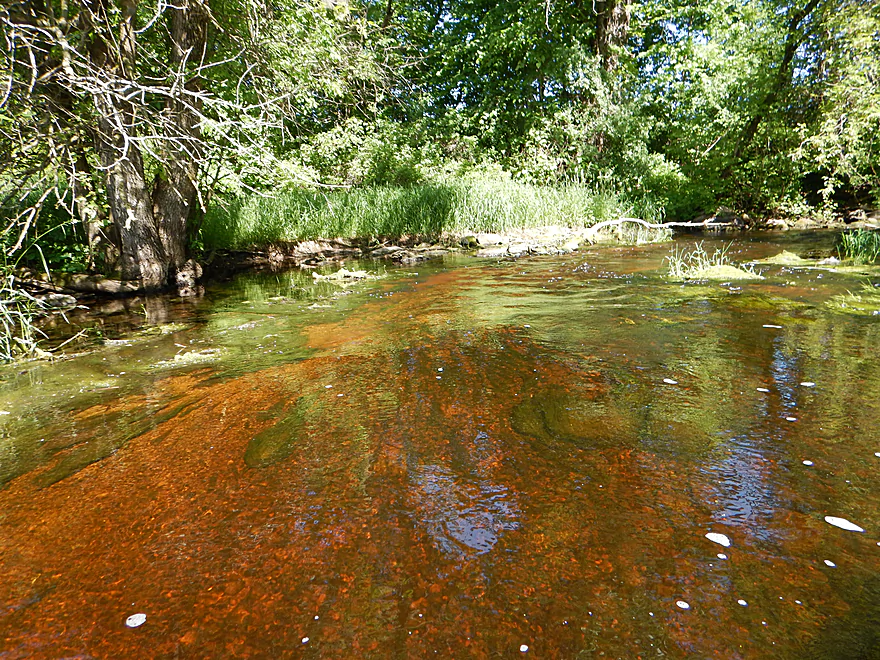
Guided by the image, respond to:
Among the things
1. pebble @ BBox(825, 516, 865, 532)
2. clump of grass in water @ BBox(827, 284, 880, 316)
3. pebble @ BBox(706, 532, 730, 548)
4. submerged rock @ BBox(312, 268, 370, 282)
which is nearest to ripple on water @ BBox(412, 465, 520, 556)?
pebble @ BBox(706, 532, 730, 548)

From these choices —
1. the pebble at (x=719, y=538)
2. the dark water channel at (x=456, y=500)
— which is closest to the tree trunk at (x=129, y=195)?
the dark water channel at (x=456, y=500)

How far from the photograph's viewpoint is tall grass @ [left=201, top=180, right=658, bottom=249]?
11695 mm

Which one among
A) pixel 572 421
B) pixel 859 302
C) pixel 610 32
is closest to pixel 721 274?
pixel 859 302

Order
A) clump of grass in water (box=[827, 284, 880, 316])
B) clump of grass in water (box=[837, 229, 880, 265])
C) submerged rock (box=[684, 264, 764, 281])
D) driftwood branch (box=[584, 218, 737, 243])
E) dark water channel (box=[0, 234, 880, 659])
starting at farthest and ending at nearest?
1. driftwood branch (box=[584, 218, 737, 243])
2. clump of grass in water (box=[837, 229, 880, 265])
3. submerged rock (box=[684, 264, 764, 281])
4. clump of grass in water (box=[827, 284, 880, 316])
5. dark water channel (box=[0, 234, 880, 659])

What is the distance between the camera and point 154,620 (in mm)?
1527

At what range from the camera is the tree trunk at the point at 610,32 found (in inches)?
666

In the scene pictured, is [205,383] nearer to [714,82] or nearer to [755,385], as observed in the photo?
[755,385]

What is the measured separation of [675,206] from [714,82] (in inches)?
152

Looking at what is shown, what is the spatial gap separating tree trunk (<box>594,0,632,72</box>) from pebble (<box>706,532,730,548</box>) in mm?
18271

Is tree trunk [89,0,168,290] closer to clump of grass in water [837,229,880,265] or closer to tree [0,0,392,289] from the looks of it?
tree [0,0,392,289]

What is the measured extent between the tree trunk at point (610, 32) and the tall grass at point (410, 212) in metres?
5.99

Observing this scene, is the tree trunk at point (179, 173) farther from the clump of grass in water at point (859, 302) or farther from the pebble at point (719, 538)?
the clump of grass in water at point (859, 302)

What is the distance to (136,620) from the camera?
60.2 inches

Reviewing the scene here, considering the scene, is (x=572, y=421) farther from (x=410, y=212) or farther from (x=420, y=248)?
(x=410, y=212)
